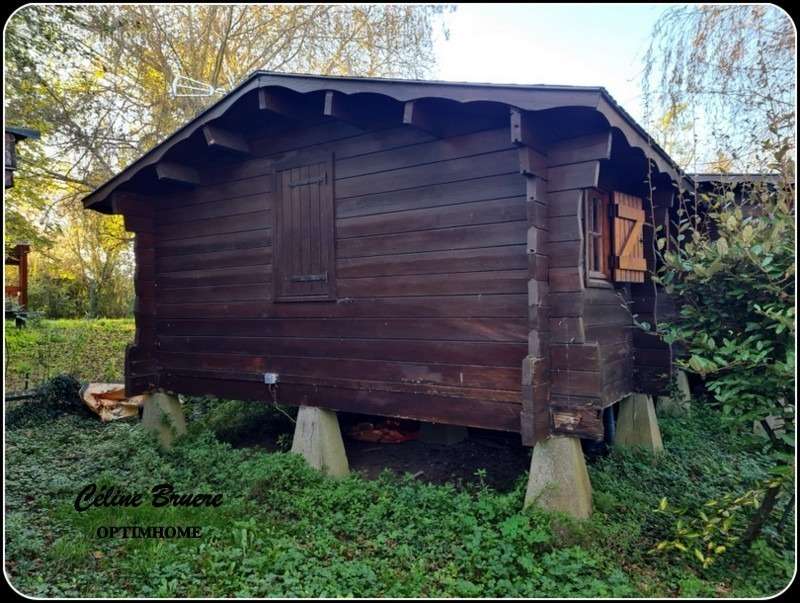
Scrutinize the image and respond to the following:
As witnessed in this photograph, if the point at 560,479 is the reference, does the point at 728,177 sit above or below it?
above

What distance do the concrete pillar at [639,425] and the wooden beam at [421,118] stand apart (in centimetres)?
363

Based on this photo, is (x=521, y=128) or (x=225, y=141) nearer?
(x=521, y=128)

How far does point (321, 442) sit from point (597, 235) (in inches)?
136

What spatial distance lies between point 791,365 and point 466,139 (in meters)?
2.95

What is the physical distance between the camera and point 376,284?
5.27m

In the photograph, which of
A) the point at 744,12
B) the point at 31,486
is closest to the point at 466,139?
the point at 744,12

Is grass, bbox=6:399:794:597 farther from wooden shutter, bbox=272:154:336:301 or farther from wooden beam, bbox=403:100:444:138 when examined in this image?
wooden beam, bbox=403:100:444:138

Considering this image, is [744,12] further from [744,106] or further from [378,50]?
[378,50]

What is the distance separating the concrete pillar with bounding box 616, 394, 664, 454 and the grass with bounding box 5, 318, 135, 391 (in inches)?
359

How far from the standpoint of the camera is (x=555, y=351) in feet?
14.5

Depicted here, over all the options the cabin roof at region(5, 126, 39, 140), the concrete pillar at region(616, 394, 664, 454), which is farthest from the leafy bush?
the cabin roof at region(5, 126, 39, 140)

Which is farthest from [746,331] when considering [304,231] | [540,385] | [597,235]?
[304,231]

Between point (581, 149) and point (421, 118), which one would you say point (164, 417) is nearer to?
point (421, 118)

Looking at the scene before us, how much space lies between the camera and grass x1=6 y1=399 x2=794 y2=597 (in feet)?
11.8
